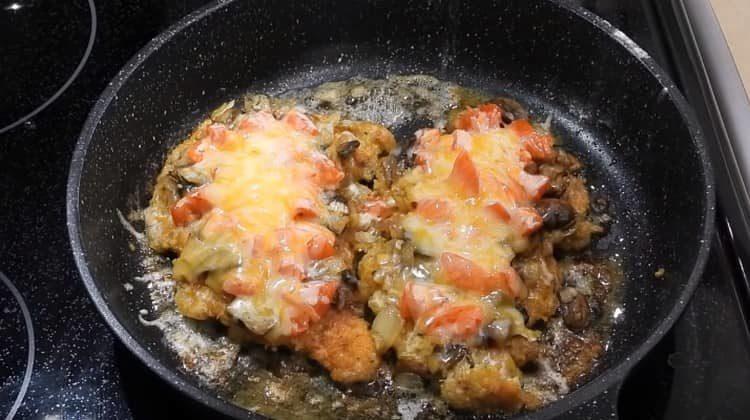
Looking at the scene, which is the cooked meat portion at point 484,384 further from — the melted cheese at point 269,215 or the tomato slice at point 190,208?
the tomato slice at point 190,208

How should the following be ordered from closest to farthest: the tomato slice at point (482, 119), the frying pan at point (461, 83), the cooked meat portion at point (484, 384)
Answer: the cooked meat portion at point (484, 384) < the frying pan at point (461, 83) < the tomato slice at point (482, 119)

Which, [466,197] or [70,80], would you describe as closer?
[466,197]

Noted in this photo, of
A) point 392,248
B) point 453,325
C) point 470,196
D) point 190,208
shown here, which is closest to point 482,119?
point 470,196

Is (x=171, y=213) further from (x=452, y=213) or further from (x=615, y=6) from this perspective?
(x=615, y=6)

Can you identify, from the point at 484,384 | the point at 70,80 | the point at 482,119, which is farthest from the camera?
the point at 70,80

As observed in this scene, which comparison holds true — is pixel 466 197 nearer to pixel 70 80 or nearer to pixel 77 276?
pixel 77 276

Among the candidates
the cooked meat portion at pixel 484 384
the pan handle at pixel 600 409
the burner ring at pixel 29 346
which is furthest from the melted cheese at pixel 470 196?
the burner ring at pixel 29 346

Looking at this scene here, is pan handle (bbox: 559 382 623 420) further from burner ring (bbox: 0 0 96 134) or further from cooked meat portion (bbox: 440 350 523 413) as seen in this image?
burner ring (bbox: 0 0 96 134)

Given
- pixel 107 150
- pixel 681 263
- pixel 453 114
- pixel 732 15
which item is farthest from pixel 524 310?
pixel 732 15
